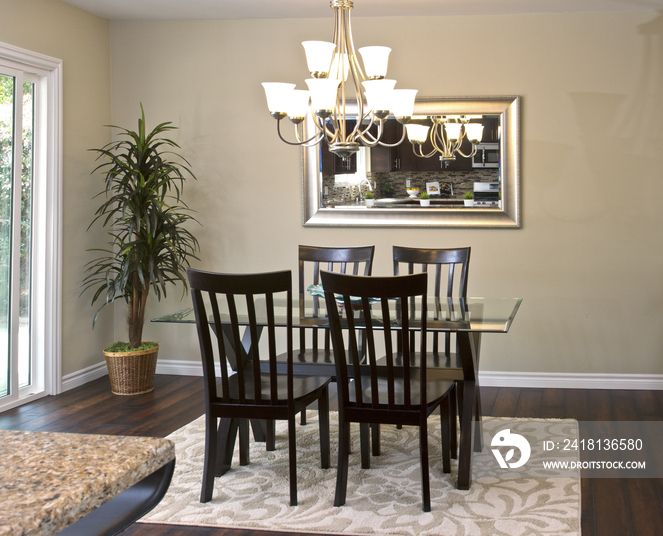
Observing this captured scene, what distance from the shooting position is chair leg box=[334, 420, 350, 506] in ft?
8.36

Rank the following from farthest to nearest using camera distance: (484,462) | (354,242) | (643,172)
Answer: (354,242), (643,172), (484,462)

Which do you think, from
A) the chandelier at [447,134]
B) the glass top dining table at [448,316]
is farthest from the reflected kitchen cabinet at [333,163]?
the glass top dining table at [448,316]

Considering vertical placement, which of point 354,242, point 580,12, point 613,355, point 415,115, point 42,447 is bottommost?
point 613,355

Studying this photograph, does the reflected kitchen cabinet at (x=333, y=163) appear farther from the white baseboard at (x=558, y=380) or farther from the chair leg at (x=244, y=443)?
the chair leg at (x=244, y=443)

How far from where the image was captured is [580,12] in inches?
168

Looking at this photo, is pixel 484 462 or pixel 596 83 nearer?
pixel 484 462

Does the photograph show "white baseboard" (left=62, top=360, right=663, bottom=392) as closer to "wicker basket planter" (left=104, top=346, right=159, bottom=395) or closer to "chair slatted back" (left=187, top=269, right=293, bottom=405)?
"wicker basket planter" (left=104, top=346, right=159, bottom=395)

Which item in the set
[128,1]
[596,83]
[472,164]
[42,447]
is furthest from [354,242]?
[42,447]

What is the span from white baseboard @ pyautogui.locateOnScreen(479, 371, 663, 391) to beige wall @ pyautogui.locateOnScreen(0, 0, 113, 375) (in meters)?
2.91

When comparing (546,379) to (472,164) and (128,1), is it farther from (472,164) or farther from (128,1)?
(128,1)

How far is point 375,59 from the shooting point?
2963 mm

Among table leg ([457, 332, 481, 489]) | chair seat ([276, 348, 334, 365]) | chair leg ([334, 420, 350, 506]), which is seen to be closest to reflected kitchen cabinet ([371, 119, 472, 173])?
chair seat ([276, 348, 334, 365])

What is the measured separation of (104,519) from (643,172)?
432cm

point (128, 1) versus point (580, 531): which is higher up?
point (128, 1)
